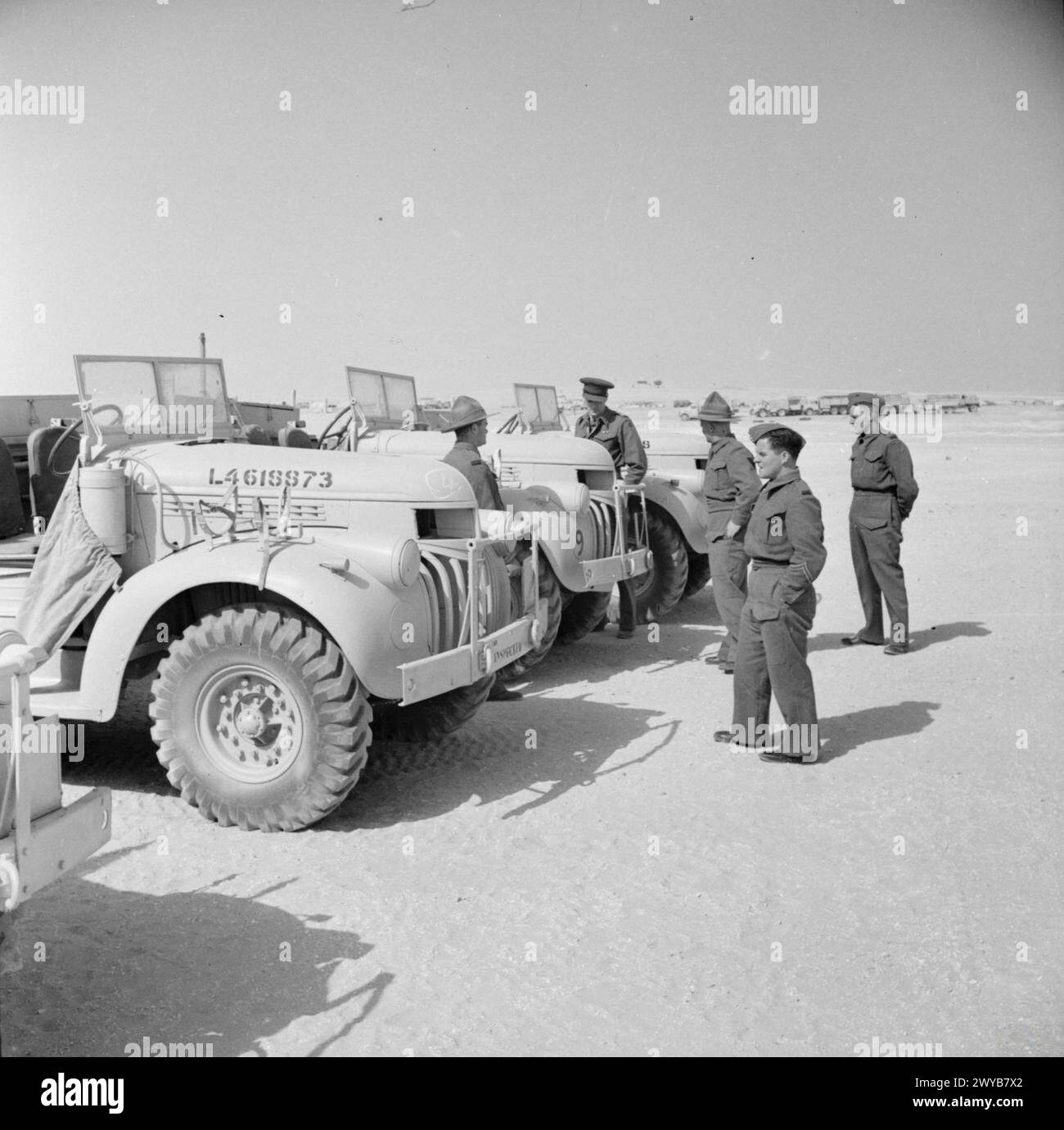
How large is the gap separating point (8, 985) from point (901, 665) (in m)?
6.53

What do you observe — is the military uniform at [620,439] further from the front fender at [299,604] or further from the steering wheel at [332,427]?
the front fender at [299,604]

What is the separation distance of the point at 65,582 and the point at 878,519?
606cm

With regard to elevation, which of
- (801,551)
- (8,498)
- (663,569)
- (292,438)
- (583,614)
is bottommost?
(583,614)

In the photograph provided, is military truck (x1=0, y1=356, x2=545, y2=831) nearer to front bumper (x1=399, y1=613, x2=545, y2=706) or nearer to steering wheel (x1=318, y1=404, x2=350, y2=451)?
front bumper (x1=399, y1=613, x2=545, y2=706)

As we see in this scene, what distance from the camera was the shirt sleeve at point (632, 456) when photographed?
31.2ft

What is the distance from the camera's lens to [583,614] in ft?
31.0

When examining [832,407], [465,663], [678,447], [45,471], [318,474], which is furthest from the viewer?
[832,407]

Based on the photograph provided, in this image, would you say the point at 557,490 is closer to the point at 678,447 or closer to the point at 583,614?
the point at 583,614

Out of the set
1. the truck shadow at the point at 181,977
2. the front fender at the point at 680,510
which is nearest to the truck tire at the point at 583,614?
the front fender at the point at 680,510

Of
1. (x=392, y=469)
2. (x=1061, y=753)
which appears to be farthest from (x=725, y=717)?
(x=392, y=469)

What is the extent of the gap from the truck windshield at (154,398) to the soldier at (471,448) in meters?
1.30

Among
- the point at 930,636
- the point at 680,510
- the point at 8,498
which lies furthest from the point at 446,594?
the point at 930,636

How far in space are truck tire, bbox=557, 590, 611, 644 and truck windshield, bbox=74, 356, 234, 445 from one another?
329 cm
